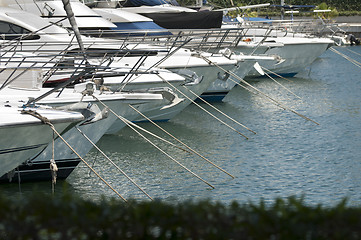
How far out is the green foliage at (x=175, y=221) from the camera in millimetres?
4023

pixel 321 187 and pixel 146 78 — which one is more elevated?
pixel 146 78

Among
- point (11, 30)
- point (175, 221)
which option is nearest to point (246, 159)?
point (11, 30)

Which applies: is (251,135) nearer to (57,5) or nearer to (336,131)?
(336,131)

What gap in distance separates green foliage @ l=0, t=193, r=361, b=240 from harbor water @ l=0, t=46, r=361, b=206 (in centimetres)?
330

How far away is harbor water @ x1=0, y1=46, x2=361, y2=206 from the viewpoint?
38.5 feet

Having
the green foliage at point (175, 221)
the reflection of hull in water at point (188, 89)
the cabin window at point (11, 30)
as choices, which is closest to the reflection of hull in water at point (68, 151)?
the reflection of hull in water at point (188, 89)

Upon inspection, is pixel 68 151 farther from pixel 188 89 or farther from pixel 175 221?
pixel 175 221

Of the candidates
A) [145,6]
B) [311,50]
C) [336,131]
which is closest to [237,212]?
[336,131]

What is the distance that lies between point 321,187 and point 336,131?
216 inches

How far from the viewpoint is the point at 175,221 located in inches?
165

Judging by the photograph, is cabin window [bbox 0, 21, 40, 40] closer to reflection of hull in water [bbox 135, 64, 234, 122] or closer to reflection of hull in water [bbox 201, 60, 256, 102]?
reflection of hull in water [bbox 135, 64, 234, 122]

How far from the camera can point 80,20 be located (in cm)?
2080

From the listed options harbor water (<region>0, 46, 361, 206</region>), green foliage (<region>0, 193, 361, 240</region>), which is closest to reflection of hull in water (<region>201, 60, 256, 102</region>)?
harbor water (<region>0, 46, 361, 206</region>)

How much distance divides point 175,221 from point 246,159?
10.2m
